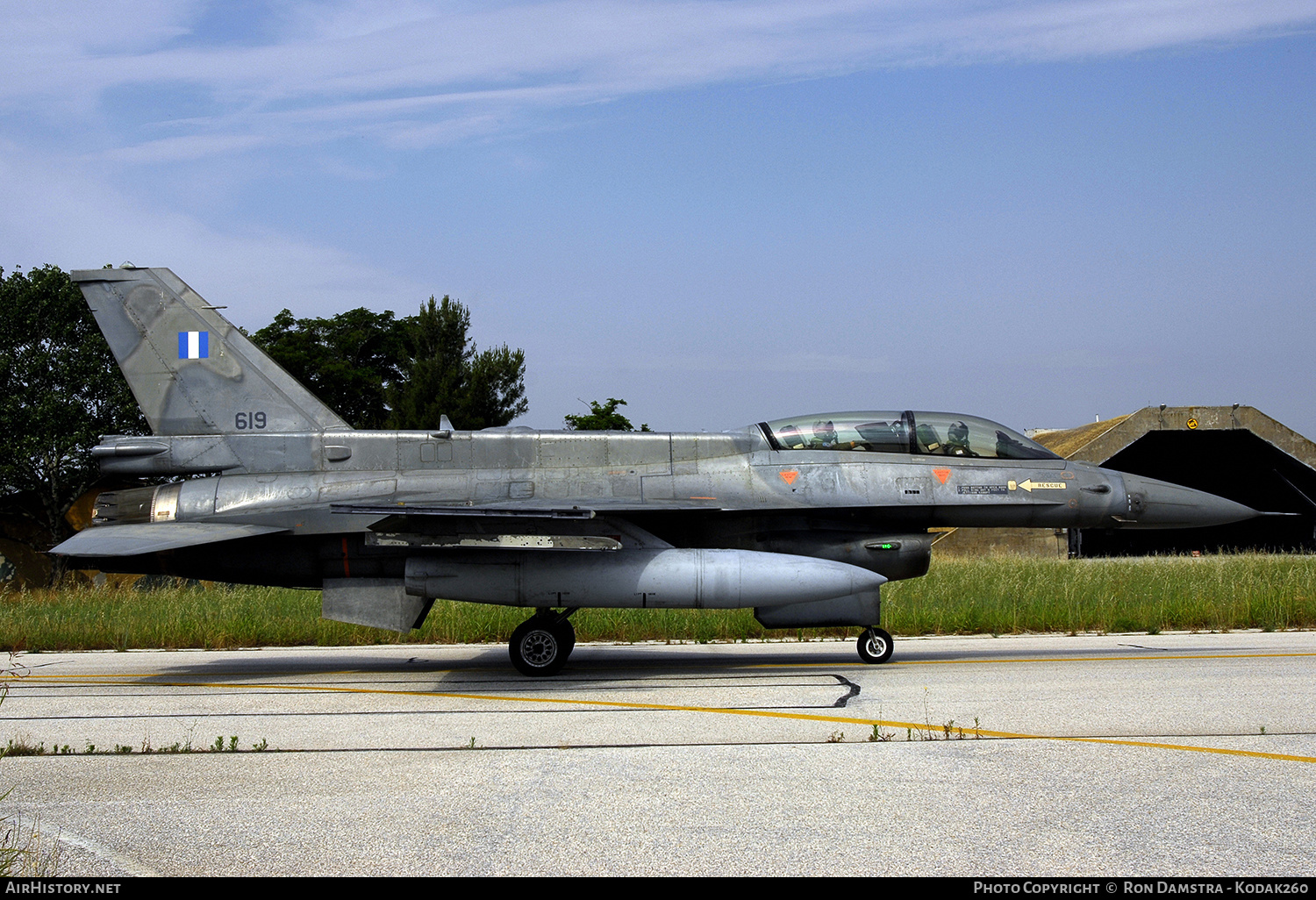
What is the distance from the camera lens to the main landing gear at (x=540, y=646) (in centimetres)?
1078

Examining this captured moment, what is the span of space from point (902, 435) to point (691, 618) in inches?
213

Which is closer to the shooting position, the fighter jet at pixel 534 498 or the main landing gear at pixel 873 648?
the fighter jet at pixel 534 498

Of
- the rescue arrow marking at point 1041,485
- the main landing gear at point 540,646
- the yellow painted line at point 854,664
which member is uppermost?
the rescue arrow marking at point 1041,485

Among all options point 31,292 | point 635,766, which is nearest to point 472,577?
point 635,766

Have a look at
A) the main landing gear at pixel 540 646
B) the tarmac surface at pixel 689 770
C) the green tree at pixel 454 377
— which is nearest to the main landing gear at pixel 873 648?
the tarmac surface at pixel 689 770

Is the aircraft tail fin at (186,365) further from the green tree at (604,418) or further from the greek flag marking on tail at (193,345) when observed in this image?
the green tree at (604,418)

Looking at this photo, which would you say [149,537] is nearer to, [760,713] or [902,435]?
[760,713]

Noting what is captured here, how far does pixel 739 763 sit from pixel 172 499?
25.0 ft

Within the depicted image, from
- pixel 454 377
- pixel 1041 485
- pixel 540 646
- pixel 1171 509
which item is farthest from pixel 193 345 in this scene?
pixel 454 377

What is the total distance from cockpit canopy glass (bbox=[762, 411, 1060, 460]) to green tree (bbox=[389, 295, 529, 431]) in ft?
125

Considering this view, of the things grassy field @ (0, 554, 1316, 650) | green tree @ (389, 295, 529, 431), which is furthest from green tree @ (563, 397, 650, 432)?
grassy field @ (0, 554, 1316, 650)

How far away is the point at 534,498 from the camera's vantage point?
1098cm

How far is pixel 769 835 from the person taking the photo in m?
4.98

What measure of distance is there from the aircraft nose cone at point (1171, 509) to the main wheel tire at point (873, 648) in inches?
125
